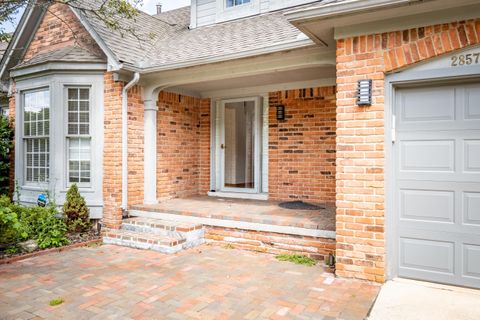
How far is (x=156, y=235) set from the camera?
5766mm

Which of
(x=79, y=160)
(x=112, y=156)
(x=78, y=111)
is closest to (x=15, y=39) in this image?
(x=78, y=111)

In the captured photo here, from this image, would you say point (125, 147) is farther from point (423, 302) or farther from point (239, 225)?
point (423, 302)

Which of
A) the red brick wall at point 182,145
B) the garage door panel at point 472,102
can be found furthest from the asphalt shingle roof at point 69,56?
the garage door panel at point 472,102

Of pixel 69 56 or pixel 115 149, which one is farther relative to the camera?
pixel 69 56

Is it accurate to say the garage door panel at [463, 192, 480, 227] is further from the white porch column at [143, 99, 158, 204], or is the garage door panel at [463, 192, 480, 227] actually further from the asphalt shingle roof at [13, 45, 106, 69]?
the asphalt shingle roof at [13, 45, 106, 69]

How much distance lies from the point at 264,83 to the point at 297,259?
3.71m

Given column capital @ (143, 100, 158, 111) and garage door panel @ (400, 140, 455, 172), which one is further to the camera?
column capital @ (143, 100, 158, 111)

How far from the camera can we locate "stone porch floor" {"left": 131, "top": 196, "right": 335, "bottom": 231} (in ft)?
16.6

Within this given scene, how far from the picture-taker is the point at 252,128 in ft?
25.4

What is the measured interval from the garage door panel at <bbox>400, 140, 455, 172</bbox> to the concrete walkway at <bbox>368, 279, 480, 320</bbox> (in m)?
1.23

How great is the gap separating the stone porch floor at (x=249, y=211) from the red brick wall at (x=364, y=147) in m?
0.69

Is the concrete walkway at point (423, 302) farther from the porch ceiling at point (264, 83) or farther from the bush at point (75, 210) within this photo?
the bush at point (75, 210)

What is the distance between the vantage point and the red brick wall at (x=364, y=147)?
12.5 feet

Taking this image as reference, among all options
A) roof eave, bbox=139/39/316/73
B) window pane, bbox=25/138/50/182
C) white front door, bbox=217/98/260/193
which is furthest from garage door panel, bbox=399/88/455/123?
window pane, bbox=25/138/50/182
